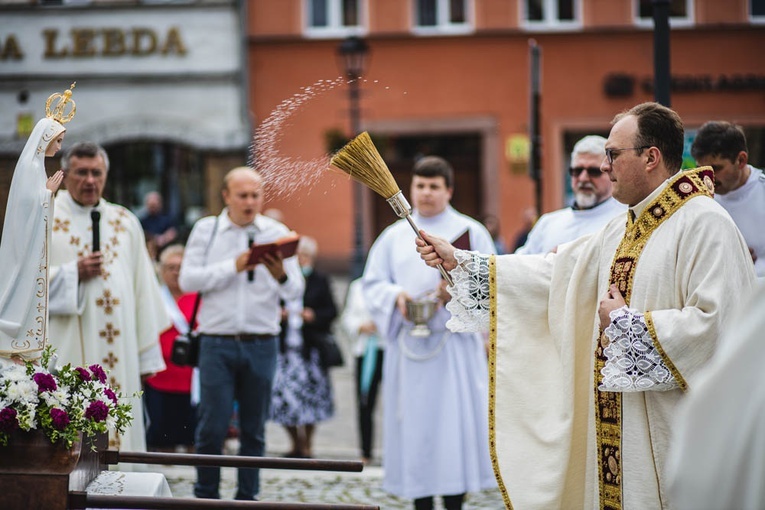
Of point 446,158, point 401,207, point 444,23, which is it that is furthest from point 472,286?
point 444,23

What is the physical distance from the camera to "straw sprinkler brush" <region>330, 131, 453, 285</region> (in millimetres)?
4742

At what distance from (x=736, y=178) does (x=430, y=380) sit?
2.31 meters

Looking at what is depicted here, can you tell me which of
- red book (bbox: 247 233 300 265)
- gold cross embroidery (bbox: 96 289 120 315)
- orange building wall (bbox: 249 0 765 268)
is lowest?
gold cross embroidery (bbox: 96 289 120 315)

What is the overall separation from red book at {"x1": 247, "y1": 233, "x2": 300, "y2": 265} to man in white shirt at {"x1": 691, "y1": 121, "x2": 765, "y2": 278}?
253cm

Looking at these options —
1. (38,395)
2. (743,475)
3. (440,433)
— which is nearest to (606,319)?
(743,475)

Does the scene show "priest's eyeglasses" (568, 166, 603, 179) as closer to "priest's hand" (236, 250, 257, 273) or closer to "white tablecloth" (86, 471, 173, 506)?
"priest's hand" (236, 250, 257, 273)

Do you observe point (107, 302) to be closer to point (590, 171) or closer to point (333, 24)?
point (590, 171)

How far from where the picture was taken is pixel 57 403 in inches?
158

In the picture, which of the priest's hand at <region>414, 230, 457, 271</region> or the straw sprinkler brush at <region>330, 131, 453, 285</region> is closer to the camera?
the straw sprinkler brush at <region>330, 131, 453, 285</region>

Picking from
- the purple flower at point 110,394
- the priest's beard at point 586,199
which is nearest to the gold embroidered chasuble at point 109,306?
the purple flower at point 110,394

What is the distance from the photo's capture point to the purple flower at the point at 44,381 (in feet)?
13.4

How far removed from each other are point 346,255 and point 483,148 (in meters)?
3.48

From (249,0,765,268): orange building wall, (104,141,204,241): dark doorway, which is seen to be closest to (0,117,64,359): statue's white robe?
(104,141,204,241): dark doorway

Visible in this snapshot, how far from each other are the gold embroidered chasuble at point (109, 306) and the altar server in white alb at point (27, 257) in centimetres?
150
